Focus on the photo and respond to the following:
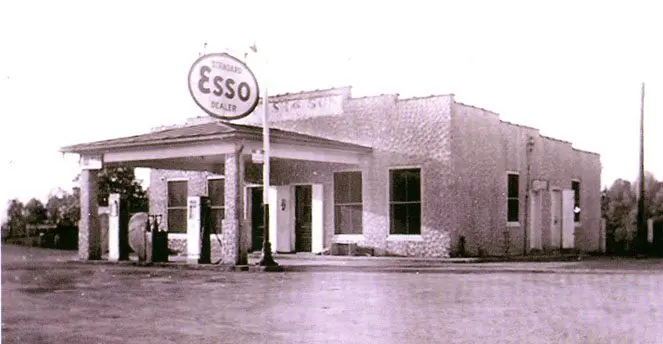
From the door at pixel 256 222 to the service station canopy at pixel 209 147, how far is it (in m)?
2.18

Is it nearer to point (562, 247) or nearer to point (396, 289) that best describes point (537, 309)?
point (396, 289)

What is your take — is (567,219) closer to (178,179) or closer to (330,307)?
(178,179)

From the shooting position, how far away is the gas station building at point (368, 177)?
15898 mm

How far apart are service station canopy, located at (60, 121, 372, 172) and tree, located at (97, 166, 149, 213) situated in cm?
403

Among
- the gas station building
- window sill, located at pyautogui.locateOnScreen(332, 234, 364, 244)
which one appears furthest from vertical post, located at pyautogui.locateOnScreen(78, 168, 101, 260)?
window sill, located at pyautogui.locateOnScreen(332, 234, 364, 244)

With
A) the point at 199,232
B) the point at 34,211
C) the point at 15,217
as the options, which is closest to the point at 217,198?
the point at 199,232

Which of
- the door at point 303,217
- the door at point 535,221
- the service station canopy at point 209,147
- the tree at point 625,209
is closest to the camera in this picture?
the service station canopy at point 209,147

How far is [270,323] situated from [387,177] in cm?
1123

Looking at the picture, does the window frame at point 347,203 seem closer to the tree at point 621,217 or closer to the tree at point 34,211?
the tree at point 621,217

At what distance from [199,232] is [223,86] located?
558 centimetres

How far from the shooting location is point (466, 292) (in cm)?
995

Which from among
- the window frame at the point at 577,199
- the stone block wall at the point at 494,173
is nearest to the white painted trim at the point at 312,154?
the stone block wall at the point at 494,173

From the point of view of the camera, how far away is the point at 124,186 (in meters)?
23.9

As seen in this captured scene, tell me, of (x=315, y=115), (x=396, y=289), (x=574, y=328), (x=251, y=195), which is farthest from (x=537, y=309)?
(x=251, y=195)
